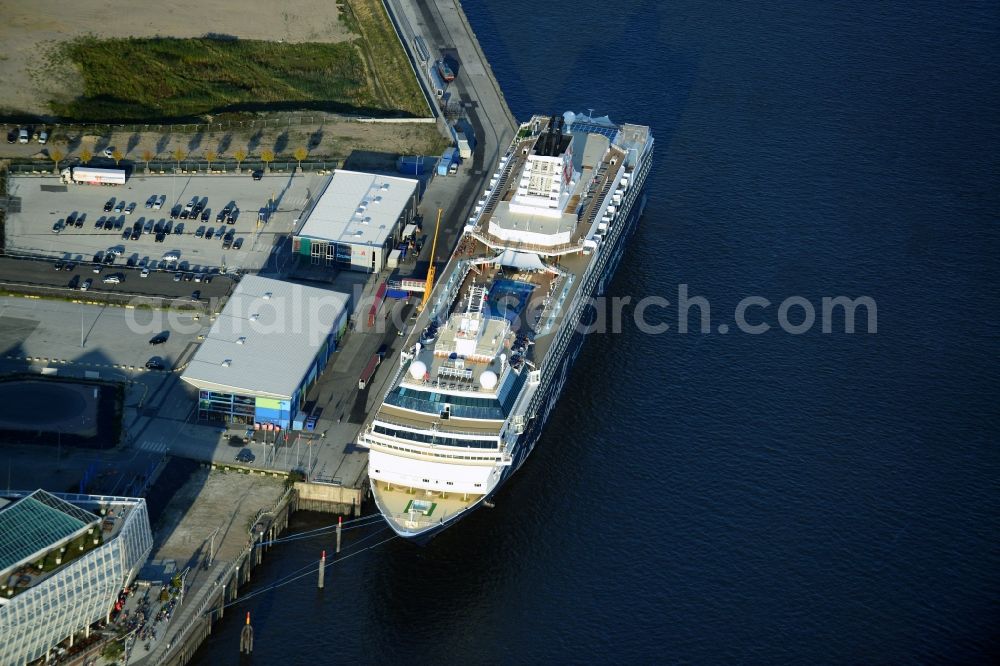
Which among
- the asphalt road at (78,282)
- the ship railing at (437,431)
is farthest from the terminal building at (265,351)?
the ship railing at (437,431)

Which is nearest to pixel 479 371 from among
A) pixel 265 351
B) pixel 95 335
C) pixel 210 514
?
pixel 265 351

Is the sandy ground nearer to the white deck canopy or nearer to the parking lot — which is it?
the parking lot

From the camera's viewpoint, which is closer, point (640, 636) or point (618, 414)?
point (640, 636)

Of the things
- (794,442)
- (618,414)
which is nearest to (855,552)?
(794,442)

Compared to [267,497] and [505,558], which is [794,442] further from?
[267,497]

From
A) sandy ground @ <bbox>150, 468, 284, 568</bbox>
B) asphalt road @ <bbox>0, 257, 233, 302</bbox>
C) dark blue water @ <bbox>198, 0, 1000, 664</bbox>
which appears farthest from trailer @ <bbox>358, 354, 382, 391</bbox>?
asphalt road @ <bbox>0, 257, 233, 302</bbox>

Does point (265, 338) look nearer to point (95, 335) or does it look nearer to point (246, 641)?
point (95, 335)

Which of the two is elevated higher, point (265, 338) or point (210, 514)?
point (265, 338)
